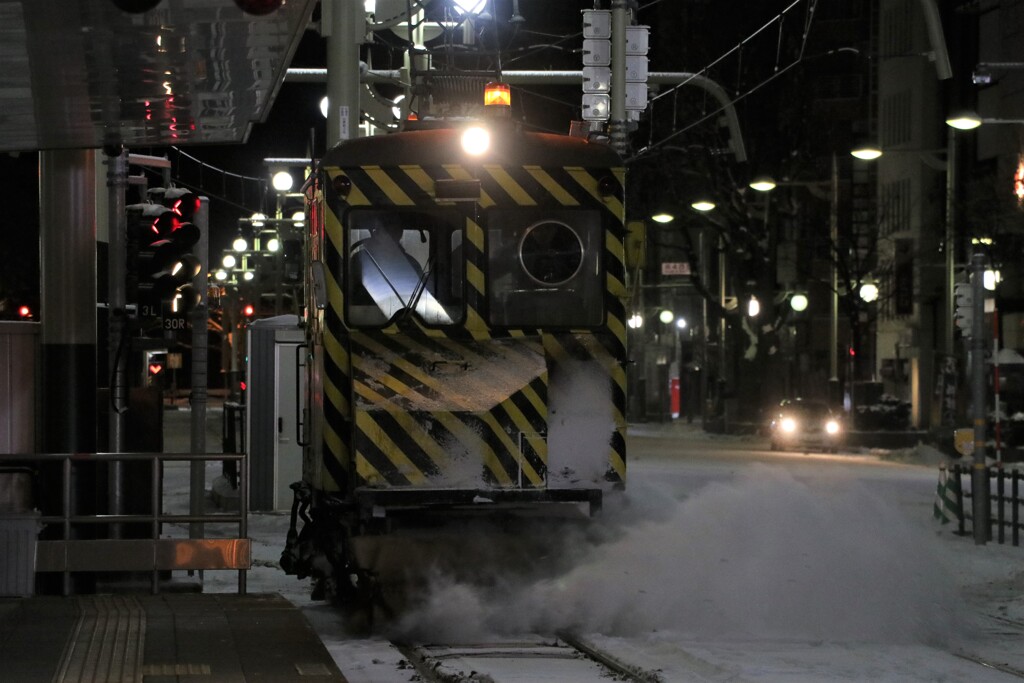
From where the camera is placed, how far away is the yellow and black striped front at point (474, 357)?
10547 mm

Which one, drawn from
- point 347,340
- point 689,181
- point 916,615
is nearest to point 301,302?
point 347,340

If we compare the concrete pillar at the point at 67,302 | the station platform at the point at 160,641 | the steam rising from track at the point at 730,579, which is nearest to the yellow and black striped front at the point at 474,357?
the steam rising from track at the point at 730,579

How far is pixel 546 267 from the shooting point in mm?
11266

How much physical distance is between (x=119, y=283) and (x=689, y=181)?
3432 centimetres

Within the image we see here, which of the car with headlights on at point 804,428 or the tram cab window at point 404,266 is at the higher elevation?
the tram cab window at point 404,266

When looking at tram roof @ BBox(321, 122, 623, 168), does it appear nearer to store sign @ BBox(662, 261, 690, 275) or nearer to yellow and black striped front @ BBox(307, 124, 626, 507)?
yellow and black striped front @ BBox(307, 124, 626, 507)

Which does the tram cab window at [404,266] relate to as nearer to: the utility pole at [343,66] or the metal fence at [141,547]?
the metal fence at [141,547]

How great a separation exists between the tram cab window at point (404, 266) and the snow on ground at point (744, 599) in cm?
189

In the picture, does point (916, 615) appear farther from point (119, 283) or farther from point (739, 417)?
point (739, 417)

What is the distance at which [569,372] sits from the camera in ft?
36.2

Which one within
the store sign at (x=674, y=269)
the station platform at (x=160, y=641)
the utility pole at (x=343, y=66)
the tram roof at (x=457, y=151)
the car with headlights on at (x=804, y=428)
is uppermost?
the utility pole at (x=343, y=66)

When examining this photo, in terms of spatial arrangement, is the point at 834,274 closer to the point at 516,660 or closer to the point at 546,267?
the point at 546,267

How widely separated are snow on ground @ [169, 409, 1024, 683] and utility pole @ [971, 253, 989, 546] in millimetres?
3924

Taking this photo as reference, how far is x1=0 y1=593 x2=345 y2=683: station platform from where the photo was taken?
7453 mm
